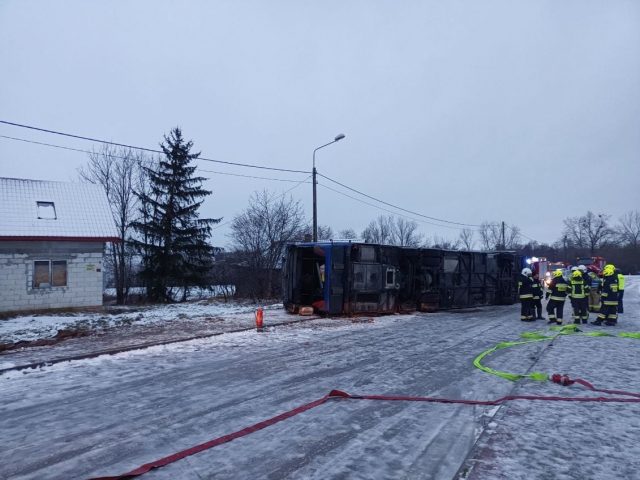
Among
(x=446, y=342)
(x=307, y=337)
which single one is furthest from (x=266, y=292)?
(x=446, y=342)

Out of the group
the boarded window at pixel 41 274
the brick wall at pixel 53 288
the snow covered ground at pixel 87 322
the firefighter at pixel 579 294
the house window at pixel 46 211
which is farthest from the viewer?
the house window at pixel 46 211

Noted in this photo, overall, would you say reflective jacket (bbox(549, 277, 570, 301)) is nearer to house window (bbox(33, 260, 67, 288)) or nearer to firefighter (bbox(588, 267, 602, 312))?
firefighter (bbox(588, 267, 602, 312))

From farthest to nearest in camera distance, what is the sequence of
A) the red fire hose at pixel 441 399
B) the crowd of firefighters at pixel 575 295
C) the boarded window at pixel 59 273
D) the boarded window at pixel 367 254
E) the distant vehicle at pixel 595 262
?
the distant vehicle at pixel 595 262
the boarded window at pixel 59 273
the boarded window at pixel 367 254
the crowd of firefighters at pixel 575 295
the red fire hose at pixel 441 399

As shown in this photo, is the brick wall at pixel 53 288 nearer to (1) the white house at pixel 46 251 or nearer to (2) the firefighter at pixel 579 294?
(1) the white house at pixel 46 251

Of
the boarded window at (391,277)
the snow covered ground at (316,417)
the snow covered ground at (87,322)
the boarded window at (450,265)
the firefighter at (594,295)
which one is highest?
the boarded window at (450,265)

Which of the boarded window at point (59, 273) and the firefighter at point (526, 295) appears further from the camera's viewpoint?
the boarded window at point (59, 273)

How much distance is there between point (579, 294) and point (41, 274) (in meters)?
19.3

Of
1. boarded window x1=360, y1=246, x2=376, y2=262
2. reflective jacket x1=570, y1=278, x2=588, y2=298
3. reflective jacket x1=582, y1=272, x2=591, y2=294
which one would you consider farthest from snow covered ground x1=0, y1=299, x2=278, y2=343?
reflective jacket x1=582, y1=272, x2=591, y2=294

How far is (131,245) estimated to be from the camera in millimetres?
24281

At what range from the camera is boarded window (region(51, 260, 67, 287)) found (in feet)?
57.3

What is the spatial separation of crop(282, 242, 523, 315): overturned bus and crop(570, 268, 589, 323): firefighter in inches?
181

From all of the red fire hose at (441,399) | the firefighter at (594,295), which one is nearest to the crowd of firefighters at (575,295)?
the firefighter at (594,295)

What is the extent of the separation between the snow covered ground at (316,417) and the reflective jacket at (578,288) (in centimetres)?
453

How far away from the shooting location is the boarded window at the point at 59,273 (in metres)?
17.5
